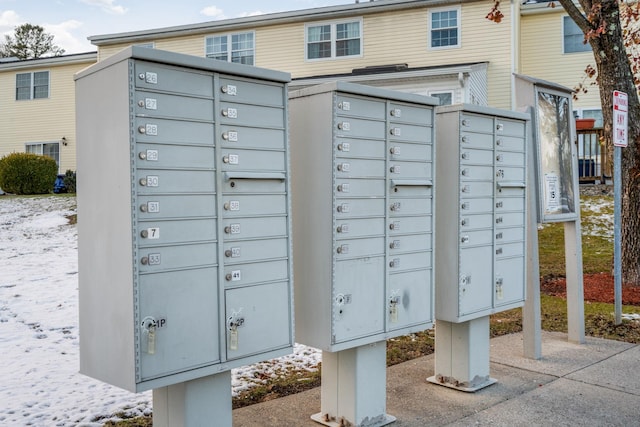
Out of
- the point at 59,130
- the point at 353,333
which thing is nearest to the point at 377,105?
the point at 353,333

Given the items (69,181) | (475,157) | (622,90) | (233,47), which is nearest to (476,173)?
→ (475,157)

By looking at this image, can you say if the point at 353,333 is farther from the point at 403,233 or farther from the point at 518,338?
the point at 518,338

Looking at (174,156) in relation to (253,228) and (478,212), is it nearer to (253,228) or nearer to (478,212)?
(253,228)

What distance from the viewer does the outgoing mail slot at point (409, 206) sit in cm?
383

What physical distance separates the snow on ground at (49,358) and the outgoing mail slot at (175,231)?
1763mm

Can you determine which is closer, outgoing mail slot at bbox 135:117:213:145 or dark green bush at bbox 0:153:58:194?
outgoing mail slot at bbox 135:117:213:145

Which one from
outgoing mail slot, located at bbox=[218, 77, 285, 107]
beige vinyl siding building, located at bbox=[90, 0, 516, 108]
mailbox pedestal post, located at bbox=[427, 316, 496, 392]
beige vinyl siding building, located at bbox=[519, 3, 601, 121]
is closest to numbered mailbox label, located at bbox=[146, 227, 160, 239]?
outgoing mail slot, located at bbox=[218, 77, 285, 107]

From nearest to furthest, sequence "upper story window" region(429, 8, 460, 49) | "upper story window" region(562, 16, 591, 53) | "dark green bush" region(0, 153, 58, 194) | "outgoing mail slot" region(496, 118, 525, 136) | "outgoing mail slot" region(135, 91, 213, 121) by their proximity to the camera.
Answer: "outgoing mail slot" region(135, 91, 213, 121), "outgoing mail slot" region(496, 118, 525, 136), "upper story window" region(429, 8, 460, 49), "upper story window" region(562, 16, 591, 53), "dark green bush" region(0, 153, 58, 194)

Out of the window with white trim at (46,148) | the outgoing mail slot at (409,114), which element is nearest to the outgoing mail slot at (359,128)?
the outgoing mail slot at (409,114)

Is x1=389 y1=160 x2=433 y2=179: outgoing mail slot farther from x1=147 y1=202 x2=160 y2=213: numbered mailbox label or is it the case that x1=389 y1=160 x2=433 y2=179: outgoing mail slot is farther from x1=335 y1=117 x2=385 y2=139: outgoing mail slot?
x1=147 y1=202 x2=160 y2=213: numbered mailbox label

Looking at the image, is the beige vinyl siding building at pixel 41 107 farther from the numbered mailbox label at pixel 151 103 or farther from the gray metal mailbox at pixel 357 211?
the numbered mailbox label at pixel 151 103

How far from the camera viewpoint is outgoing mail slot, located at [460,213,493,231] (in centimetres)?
439

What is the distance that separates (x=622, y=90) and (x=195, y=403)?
710cm

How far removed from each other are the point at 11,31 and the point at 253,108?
47.8 m
